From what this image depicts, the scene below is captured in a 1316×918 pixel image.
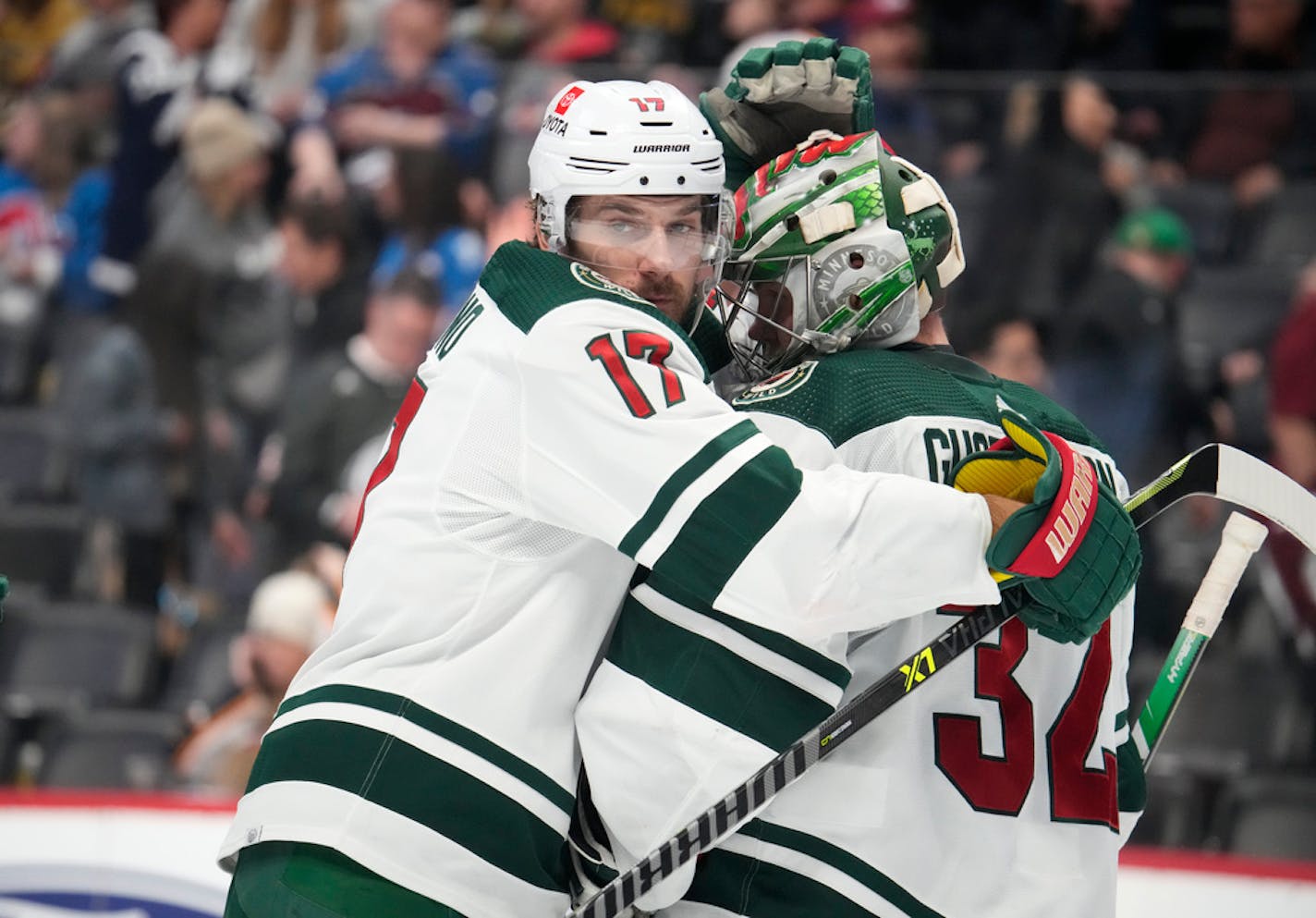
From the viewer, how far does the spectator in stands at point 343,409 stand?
16.3 feet

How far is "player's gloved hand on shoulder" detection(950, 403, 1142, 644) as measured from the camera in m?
1.98

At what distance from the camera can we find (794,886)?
218 cm

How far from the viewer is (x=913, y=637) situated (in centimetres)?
220

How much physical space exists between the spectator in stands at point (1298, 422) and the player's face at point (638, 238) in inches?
91.0

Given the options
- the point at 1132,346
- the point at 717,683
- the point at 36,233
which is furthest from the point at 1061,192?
the point at 36,233

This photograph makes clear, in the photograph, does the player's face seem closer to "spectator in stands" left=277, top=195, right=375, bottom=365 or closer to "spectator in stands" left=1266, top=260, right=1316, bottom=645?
"spectator in stands" left=1266, top=260, right=1316, bottom=645

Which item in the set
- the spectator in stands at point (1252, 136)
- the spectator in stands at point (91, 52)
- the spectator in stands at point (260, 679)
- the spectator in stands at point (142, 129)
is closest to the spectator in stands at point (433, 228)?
the spectator in stands at point (142, 129)

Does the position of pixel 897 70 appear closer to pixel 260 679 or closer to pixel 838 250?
pixel 260 679

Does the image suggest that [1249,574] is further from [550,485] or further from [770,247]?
[550,485]

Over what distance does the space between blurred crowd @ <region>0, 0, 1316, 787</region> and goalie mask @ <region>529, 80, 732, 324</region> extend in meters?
2.27

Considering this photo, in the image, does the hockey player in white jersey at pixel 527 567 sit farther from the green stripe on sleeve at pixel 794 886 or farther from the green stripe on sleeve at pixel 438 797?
the green stripe on sleeve at pixel 794 886

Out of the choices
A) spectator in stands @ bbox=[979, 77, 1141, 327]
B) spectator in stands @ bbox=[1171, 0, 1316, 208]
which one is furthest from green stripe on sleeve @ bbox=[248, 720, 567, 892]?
spectator in stands @ bbox=[1171, 0, 1316, 208]

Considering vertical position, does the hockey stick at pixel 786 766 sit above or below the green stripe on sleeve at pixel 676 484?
below

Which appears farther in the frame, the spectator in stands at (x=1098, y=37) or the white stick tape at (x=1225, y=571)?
the spectator in stands at (x=1098, y=37)
